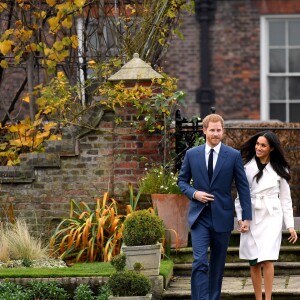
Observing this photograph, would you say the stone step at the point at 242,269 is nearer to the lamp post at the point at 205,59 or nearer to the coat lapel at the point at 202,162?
the coat lapel at the point at 202,162

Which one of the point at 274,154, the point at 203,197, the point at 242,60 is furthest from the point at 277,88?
the point at 203,197

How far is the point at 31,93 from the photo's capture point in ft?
51.8

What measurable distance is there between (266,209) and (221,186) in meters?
0.46

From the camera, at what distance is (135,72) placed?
14.3 m

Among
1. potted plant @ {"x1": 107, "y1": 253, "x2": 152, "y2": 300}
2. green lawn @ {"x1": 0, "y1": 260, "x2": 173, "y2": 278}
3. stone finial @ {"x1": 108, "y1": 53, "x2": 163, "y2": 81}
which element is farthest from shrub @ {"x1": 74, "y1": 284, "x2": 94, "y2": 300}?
stone finial @ {"x1": 108, "y1": 53, "x2": 163, "y2": 81}

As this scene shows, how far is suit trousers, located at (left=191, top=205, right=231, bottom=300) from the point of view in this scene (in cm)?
1100

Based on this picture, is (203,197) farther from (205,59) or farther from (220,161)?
(205,59)

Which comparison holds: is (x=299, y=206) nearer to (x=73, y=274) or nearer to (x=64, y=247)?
(x=64, y=247)

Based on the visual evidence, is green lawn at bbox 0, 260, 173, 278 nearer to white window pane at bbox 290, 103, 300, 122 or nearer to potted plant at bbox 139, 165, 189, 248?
potted plant at bbox 139, 165, 189, 248

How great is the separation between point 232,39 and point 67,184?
9.39m

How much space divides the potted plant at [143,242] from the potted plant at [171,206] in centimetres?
143

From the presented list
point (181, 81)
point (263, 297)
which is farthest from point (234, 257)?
point (181, 81)

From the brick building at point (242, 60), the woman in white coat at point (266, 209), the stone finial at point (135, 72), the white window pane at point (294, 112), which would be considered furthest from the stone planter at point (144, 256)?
the white window pane at point (294, 112)

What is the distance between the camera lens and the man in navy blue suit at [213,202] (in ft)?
36.2
